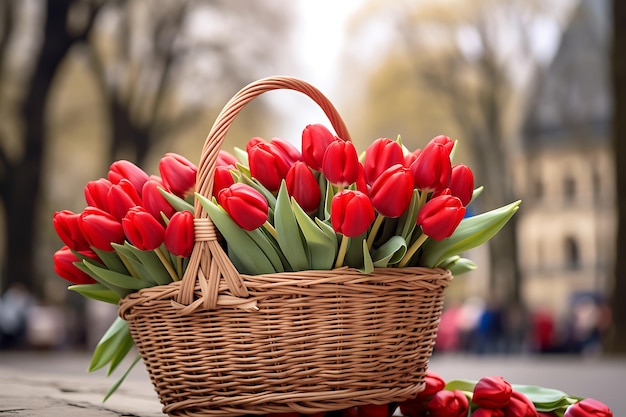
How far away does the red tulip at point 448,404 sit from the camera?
2695 mm

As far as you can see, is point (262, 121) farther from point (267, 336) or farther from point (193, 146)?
point (267, 336)

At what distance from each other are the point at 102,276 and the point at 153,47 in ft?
64.5

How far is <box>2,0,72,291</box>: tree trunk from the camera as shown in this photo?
17.3 metres

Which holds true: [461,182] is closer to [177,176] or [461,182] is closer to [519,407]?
[519,407]

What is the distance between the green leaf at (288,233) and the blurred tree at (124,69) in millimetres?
15177

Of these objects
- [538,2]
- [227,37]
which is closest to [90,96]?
[227,37]

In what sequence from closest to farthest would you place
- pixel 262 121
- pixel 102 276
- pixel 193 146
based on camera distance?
pixel 102 276 → pixel 262 121 → pixel 193 146

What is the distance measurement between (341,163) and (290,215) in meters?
0.18

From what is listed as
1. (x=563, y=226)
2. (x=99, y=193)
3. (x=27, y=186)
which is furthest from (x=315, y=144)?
(x=563, y=226)

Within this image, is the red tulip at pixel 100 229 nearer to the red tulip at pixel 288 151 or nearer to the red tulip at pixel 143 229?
the red tulip at pixel 143 229

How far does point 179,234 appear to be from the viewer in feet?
7.79

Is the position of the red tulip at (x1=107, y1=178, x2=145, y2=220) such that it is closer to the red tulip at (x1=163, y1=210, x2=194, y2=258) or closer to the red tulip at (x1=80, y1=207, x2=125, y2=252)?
the red tulip at (x1=80, y1=207, x2=125, y2=252)

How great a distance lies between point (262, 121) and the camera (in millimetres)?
22688

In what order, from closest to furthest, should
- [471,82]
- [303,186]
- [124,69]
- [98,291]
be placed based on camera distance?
[303,186], [98,291], [124,69], [471,82]
